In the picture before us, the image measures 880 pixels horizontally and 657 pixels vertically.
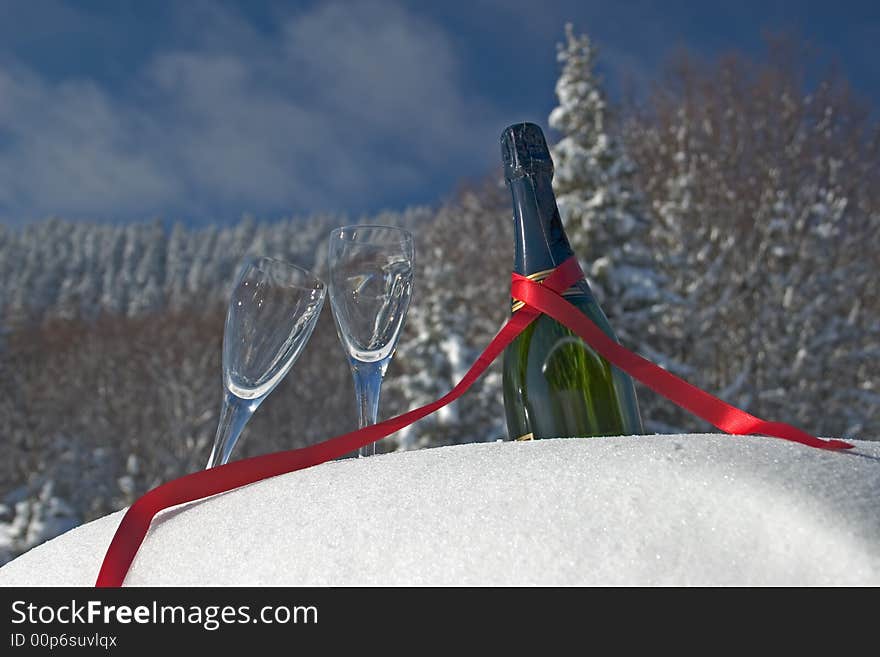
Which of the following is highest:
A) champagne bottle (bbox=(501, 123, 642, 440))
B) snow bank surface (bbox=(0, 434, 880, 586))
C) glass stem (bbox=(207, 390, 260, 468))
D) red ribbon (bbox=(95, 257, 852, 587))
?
champagne bottle (bbox=(501, 123, 642, 440))

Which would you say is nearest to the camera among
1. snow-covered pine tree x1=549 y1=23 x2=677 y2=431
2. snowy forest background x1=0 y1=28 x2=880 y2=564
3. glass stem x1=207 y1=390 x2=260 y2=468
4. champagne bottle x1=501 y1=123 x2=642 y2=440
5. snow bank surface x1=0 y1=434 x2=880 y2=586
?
snow bank surface x1=0 y1=434 x2=880 y2=586

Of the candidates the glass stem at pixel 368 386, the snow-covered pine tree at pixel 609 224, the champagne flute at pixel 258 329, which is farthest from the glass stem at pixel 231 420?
the snow-covered pine tree at pixel 609 224

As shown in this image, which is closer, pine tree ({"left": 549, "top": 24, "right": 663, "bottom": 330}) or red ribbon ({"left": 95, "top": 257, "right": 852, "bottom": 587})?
red ribbon ({"left": 95, "top": 257, "right": 852, "bottom": 587})

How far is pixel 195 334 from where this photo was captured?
24.6 meters

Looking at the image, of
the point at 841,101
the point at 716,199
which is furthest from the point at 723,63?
the point at 716,199

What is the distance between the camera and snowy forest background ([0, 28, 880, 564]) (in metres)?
12.0

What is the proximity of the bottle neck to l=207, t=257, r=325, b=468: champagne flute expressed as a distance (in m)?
0.34

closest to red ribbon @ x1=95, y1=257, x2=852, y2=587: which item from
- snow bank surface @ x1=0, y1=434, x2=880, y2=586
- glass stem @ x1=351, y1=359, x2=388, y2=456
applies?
snow bank surface @ x1=0, y1=434, x2=880, y2=586

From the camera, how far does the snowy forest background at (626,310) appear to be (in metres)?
12.0

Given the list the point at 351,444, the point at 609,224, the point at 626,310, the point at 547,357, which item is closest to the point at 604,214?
the point at 609,224

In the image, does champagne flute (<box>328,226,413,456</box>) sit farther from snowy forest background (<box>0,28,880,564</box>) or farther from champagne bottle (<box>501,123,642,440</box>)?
snowy forest background (<box>0,28,880,564</box>)

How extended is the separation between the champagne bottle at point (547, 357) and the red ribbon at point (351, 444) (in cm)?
28

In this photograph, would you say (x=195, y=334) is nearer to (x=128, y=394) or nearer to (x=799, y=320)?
(x=128, y=394)
